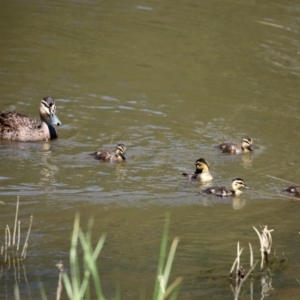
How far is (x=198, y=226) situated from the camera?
7.84 m

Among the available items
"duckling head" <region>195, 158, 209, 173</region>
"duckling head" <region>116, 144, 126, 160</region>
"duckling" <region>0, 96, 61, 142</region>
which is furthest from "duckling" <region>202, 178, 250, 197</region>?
"duckling" <region>0, 96, 61, 142</region>

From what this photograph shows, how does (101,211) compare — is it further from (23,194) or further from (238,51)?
(238,51)

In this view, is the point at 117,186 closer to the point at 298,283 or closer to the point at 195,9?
the point at 298,283

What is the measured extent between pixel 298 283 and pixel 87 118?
5411 mm

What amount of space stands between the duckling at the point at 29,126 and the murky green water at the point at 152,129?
0.20 meters

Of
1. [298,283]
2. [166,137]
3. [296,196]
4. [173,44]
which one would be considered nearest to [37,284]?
[298,283]

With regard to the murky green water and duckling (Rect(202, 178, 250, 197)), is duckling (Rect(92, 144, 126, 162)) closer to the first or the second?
the murky green water

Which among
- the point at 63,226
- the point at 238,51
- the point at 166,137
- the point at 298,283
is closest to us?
the point at 298,283

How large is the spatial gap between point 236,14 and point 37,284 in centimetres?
1204

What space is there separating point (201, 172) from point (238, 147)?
1.22m

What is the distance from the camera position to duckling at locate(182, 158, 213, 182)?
9148 mm

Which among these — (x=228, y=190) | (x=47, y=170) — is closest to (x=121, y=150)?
(x=47, y=170)

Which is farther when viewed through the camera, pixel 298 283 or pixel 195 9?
pixel 195 9

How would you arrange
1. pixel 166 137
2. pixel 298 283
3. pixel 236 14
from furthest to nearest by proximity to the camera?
pixel 236 14
pixel 166 137
pixel 298 283
